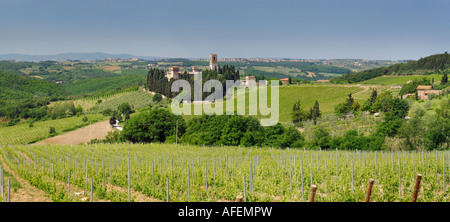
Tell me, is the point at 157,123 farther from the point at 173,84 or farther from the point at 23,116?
the point at 23,116

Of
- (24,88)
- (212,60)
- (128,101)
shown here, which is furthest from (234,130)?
(24,88)

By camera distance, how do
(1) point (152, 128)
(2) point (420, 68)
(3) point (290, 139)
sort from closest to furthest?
1. (3) point (290, 139)
2. (1) point (152, 128)
3. (2) point (420, 68)

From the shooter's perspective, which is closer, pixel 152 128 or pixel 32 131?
pixel 152 128

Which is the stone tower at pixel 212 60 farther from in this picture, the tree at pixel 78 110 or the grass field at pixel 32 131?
the grass field at pixel 32 131

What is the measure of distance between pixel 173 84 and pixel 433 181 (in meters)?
70.7

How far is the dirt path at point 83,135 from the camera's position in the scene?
4857 centimetres

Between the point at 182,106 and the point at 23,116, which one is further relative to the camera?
the point at 23,116

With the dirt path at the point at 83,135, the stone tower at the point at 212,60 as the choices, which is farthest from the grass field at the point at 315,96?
the stone tower at the point at 212,60

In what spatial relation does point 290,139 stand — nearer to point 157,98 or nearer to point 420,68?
point 157,98

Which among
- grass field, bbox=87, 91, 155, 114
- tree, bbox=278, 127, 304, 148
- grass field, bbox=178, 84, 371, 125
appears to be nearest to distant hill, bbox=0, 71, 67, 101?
grass field, bbox=87, 91, 155, 114

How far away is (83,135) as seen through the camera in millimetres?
52188

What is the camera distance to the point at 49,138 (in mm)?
Answer: 53156
